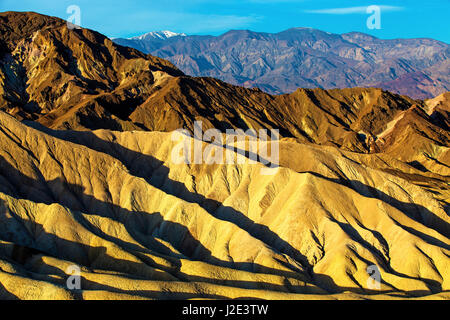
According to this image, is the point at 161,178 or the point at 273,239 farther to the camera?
the point at 161,178

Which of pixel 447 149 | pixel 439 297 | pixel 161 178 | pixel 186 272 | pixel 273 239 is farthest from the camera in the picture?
pixel 447 149

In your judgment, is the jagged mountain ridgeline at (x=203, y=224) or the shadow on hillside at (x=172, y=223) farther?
the shadow on hillside at (x=172, y=223)

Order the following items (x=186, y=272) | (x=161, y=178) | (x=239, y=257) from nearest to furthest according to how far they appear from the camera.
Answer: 1. (x=186, y=272)
2. (x=239, y=257)
3. (x=161, y=178)

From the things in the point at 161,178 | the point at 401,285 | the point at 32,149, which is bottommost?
the point at 401,285

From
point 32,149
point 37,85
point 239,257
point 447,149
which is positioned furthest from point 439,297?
point 37,85

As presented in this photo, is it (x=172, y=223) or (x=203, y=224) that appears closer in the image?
(x=203, y=224)

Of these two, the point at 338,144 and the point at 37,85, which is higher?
the point at 37,85

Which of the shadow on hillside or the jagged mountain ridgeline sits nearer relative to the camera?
the jagged mountain ridgeline

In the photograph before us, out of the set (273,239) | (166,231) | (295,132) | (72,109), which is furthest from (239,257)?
(295,132)

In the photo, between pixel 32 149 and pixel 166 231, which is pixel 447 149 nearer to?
pixel 166 231

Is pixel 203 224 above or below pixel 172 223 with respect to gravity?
above
